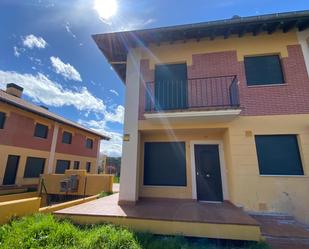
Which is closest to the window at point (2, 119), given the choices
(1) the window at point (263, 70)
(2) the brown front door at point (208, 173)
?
(2) the brown front door at point (208, 173)

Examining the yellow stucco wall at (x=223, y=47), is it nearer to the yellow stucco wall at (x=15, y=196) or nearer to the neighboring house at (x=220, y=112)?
the neighboring house at (x=220, y=112)

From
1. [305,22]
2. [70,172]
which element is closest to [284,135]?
[305,22]

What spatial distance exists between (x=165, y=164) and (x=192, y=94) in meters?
3.40

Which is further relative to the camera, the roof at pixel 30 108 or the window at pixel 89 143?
the window at pixel 89 143

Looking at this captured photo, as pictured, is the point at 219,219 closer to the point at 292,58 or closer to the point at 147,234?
the point at 147,234

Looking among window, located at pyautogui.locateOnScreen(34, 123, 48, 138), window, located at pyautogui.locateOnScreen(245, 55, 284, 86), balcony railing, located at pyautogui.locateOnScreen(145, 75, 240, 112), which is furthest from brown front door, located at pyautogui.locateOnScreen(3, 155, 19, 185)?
window, located at pyautogui.locateOnScreen(245, 55, 284, 86)

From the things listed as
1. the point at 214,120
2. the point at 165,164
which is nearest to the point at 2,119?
the point at 165,164

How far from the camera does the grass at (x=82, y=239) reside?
3766 mm

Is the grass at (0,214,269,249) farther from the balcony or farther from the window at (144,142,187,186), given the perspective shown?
the balcony

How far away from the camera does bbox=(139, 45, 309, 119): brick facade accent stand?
249 inches

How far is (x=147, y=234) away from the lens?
14.1 ft

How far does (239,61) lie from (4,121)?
15.7 metres

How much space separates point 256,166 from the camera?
605 centimetres

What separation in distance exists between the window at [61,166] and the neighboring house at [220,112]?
12873 millimetres
